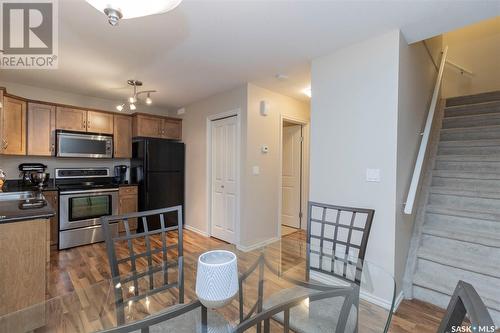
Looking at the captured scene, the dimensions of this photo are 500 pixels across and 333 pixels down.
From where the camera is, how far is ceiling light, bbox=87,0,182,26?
1094mm

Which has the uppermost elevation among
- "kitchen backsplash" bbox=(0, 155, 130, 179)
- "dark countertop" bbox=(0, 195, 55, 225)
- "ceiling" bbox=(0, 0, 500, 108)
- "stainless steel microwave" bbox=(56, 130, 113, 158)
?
"ceiling" bbox=(0, 0, 500, 108)

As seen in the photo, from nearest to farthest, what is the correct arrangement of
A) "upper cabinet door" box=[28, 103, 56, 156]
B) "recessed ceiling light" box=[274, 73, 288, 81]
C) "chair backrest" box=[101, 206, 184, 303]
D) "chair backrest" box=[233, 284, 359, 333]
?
"chair backrest" box=[233, 284, 359, 333] → "chair backrest" box=[101, 206, 184, 303] → "recessed ceiling light" box=[274, 73, 288, 81] → "upper cabinet door" box=[28, 103, 56, 156]

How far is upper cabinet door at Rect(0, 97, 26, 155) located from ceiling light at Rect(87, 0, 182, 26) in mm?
3159

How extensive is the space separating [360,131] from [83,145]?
416 cm

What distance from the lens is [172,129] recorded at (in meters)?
4.75

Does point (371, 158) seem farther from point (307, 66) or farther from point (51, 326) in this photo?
point (51, 326)

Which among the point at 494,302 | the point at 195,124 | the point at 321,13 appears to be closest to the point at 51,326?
the point at 321,13

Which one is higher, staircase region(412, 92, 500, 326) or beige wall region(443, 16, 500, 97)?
beige wall region(443, 16, 500, 97)

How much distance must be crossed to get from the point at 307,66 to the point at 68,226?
4.00m

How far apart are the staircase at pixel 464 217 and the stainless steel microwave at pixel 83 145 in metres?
4.69

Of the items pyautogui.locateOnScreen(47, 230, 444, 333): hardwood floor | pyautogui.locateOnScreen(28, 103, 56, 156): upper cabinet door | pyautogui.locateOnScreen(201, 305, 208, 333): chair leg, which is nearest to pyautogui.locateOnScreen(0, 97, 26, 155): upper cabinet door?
pyautogui.locateOnScreen(28, 103, 56, 156): upper cabinet door

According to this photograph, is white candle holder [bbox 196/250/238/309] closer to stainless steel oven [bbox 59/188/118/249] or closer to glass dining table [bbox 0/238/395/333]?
glass dining table [bbox 0/238/395/333]

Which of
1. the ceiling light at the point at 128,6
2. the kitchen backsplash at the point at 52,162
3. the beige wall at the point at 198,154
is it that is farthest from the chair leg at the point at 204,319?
the kitchen backsplash at the point at 52,162

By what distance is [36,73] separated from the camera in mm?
3188
